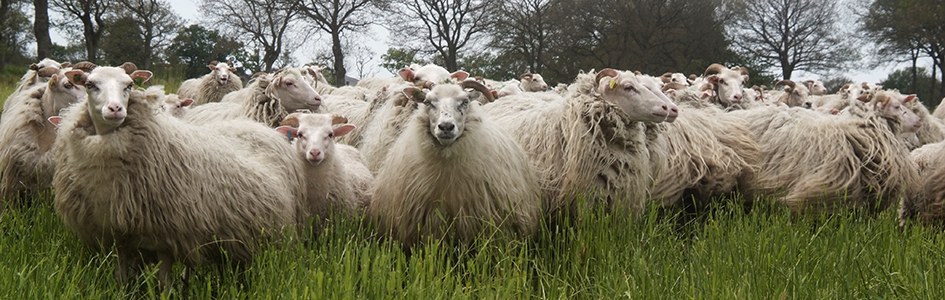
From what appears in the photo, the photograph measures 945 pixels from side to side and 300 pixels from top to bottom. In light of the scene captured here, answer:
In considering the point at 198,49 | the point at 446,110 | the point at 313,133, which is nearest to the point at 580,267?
the point at 446,110

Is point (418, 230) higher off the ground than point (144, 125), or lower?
lower

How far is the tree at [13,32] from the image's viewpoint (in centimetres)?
2758

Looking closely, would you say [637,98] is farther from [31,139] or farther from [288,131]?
[31,139]

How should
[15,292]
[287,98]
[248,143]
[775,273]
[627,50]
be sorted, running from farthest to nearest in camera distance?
[627,50] → [287,98] → [248,143] → [775,273] → [15,292]

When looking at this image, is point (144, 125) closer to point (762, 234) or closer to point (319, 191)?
point (319, 191)

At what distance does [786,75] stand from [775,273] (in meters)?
32.8

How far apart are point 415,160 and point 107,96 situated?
175cm

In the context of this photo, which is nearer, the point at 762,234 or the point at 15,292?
the point at 15,292

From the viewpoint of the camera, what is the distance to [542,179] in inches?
210

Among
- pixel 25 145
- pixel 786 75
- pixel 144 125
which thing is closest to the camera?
pixel 144 125

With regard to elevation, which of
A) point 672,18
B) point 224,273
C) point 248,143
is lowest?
point 224,273

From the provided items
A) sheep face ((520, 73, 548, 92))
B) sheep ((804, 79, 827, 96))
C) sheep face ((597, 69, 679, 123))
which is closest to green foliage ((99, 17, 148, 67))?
sheep face ((520, 73, 548, 92))

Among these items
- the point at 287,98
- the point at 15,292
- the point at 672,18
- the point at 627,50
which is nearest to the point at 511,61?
the point at 627,50

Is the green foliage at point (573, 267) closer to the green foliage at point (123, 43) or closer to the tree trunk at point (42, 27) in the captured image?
the tree trunk at point (42, 27)
